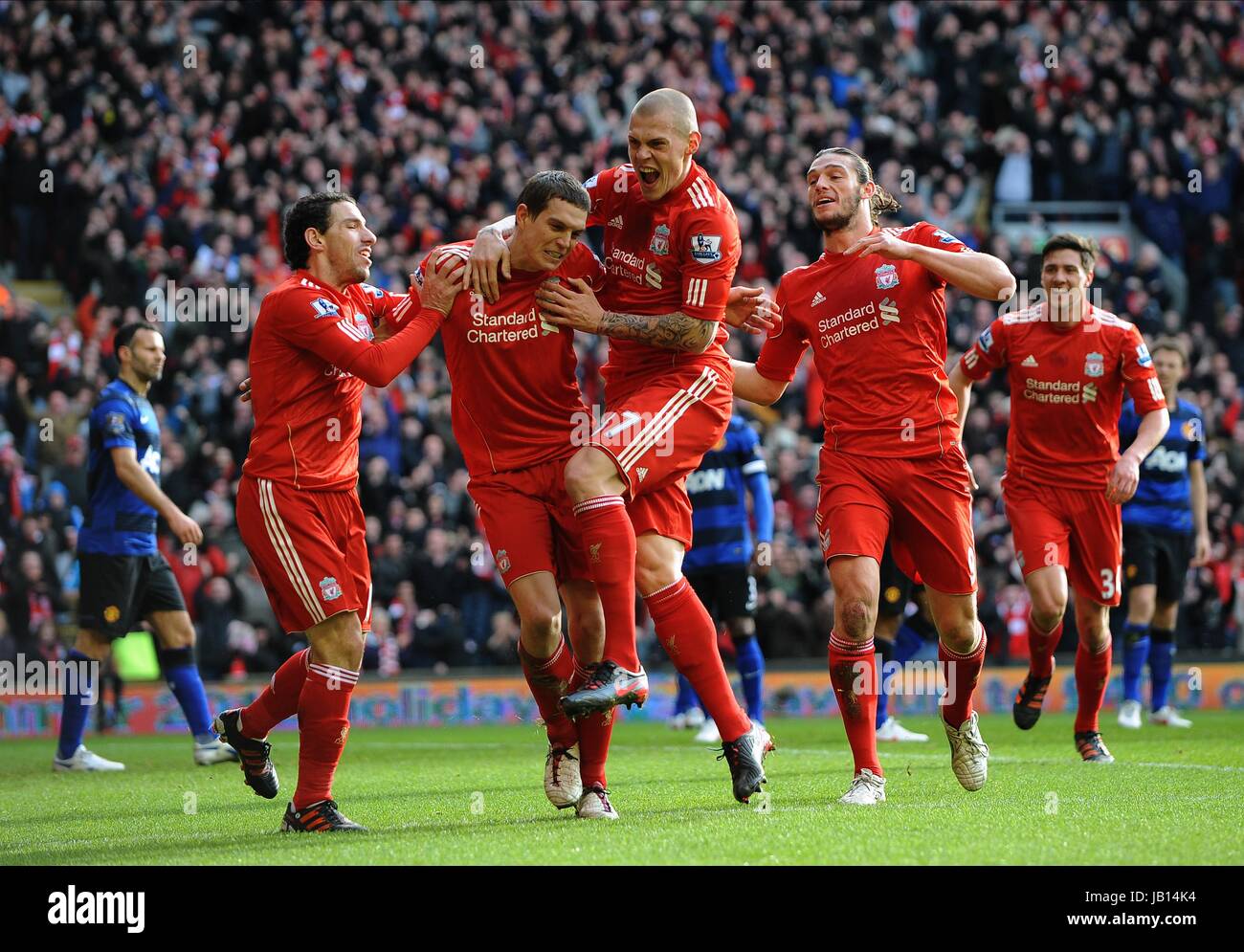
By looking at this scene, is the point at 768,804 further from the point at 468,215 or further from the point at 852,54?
the point at 852,54

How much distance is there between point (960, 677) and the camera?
7.66m

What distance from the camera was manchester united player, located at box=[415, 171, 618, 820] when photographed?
680cm

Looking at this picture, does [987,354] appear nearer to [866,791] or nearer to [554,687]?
[866,791]

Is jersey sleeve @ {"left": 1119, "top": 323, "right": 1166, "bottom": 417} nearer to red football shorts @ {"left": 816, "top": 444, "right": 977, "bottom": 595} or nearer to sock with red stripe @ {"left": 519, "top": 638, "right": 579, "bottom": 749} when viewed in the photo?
red football shorts @ {"left": 816, "top": 444, "right": 977, "bottom": 595}

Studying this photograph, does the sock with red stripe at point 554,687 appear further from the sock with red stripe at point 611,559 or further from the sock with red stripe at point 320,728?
the sock with red stripe at point 320,728

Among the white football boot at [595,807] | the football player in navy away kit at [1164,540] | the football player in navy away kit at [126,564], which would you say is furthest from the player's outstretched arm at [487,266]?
the football player in navy away kit at [1164,540]

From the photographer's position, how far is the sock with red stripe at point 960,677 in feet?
24.7

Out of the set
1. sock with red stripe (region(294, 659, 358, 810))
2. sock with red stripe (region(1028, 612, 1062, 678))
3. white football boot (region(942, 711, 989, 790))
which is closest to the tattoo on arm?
sock with red stripe (region(294, 659, 358, 810))

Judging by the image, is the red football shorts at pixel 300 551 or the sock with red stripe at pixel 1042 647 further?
the sock with red stripe at pixel 1042 647

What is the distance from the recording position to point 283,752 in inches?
459

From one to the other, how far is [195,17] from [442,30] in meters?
3.74

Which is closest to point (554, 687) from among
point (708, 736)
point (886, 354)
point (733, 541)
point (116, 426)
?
point (886, 354)

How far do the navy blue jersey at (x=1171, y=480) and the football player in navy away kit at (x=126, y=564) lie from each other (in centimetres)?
735
